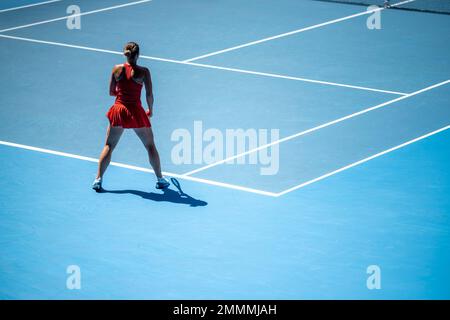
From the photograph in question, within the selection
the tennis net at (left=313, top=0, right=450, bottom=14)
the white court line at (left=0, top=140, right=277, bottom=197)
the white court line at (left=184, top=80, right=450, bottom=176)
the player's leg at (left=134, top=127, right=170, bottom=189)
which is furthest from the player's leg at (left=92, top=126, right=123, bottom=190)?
the tennis net at (left=313, top=0, right=450, bottom=14)

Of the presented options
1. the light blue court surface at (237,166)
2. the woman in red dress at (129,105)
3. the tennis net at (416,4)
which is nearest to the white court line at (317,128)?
the light blue court surface at (237,166)

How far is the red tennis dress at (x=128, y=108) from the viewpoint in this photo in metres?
11.7

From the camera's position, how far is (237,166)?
12805 mm

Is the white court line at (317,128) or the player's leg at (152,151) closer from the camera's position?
the player's leg at (152,151)

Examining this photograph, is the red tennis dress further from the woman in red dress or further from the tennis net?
the tennis net

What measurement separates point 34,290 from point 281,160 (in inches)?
183

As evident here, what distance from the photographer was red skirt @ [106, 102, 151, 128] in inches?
461

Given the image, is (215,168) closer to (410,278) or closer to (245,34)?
(410,278)

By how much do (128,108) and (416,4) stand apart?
1347cm

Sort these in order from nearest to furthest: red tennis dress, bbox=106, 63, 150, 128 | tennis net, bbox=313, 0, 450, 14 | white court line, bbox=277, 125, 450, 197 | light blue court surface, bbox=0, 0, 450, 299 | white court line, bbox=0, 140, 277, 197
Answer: light blue court surface, bbox=0, 0, 450, 299 → red tennis dress, bbox=106, 63, 150, 128 → white court line, bbox=0, 140, 277, 197 → white court line, bbox=277, 125, 450, 197 → tennis net, bbox=313, 0, 450, 14

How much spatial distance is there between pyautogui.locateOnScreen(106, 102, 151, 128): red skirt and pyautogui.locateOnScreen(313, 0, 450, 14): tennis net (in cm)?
1254

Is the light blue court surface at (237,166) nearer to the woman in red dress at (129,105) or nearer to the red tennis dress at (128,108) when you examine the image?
the woman in red dress at (129,105)

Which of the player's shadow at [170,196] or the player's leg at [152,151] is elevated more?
the player's leg at [152,151]

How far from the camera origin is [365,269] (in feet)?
32.3
